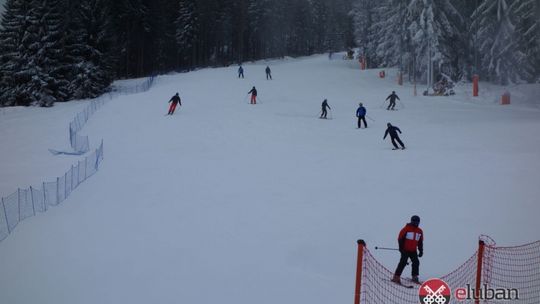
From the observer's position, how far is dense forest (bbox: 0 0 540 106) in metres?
38.1

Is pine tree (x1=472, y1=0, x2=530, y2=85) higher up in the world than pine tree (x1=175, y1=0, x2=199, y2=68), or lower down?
lower down

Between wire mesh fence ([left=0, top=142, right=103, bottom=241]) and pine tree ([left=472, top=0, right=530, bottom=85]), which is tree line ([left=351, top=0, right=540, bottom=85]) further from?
wire mesh fence ([left=0, top=142, right=103, bottom=241])

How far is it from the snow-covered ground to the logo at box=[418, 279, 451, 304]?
4.46 ft

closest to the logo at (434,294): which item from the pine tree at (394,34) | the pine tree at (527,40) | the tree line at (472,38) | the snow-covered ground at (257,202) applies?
the snow-covered ground at (257,202)

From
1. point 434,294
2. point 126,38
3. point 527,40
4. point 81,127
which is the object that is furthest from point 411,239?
point 126,38

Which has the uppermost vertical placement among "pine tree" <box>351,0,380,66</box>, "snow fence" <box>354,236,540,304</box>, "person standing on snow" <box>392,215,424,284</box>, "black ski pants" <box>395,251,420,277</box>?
"pine tree" <box>351,0,380,66</box>

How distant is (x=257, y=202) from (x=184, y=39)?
195 feet

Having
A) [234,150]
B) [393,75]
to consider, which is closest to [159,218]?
[234,150]

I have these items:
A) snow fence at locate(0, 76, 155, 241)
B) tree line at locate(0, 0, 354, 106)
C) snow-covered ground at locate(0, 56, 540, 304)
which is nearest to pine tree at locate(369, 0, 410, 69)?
snow-covered ground at locate(0, 56, 540, 304)

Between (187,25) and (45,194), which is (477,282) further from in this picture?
(187,25)

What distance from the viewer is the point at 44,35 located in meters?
47.0

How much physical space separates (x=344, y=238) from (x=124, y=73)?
65468mm

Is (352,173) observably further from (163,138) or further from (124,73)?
(124,73)

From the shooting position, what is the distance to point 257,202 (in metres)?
14.3
